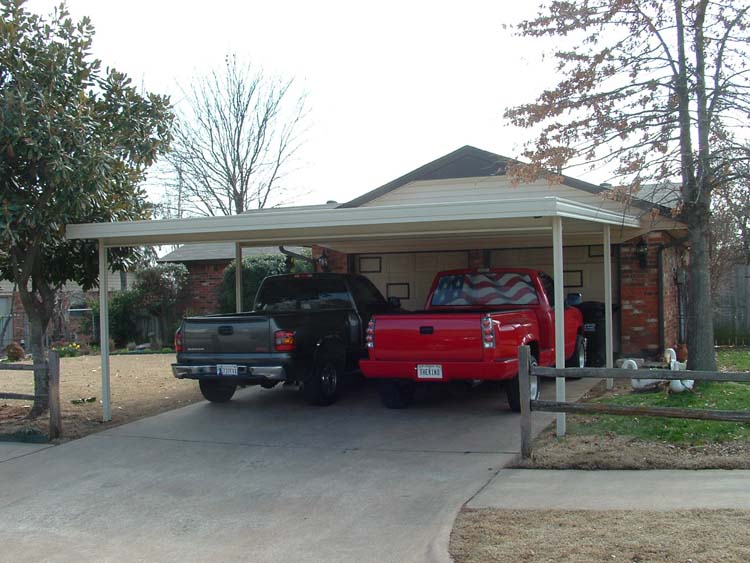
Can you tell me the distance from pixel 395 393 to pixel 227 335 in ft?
7.89

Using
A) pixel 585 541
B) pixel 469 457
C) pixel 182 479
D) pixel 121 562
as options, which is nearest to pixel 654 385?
pixel 469 457

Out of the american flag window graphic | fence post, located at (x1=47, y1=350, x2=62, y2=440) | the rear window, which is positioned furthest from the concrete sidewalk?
fence post, located at (x1=47, y1=350, x2=62, y2=440)

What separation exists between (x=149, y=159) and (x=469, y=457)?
253 inches

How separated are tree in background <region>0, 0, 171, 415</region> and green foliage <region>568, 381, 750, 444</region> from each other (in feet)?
22.2

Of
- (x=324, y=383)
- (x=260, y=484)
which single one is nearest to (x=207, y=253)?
(x=324, y=383)

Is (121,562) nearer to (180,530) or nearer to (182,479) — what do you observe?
(180,530)

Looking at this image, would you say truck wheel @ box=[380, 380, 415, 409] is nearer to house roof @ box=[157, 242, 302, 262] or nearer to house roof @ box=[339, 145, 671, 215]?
house roof @ box=[339, 145, 671, 215]

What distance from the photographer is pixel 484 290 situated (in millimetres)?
11398

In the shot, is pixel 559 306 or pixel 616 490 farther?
pixel 559 306

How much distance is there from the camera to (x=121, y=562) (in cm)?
549

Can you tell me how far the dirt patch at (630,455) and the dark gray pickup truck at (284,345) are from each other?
3.48 meters

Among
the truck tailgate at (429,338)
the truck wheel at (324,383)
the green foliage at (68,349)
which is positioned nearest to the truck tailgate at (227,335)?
the truck wheel at (324,383)

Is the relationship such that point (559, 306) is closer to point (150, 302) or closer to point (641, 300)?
point (641, 300)

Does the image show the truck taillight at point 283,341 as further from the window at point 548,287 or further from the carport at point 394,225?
the window at point 548,287
